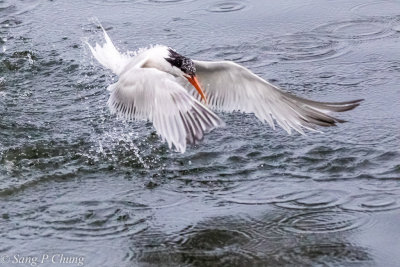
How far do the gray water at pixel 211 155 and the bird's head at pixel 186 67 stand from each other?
56 cm

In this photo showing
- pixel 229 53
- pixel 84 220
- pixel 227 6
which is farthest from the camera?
pixel 227 6

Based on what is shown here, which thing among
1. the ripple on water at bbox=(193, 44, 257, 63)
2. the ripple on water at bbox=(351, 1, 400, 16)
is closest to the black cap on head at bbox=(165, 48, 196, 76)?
the ripple on water at bbox=(193, 44, 257, 63)

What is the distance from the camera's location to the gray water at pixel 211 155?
4.67 m

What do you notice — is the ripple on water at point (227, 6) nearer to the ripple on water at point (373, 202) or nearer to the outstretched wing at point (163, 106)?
the outstretched wing at point (163, 106)

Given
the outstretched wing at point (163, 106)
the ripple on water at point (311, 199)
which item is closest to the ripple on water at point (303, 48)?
the outstretched wing at point (163, 106)

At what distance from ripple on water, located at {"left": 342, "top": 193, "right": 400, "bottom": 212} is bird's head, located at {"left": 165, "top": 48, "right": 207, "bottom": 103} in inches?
52.2

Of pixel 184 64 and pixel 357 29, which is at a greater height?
pixel 184 64

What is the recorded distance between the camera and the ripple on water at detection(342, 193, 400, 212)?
495 cm

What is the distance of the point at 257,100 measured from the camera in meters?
5.77

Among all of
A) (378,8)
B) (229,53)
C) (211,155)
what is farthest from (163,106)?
(378,8)

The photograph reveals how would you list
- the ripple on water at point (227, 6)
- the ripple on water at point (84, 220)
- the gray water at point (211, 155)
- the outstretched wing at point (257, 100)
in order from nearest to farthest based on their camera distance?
the gray water at point (211, 155) < the ripple on water at point (84, 220) < the outstretched wing at point (257, 100) < the ripple on water at point (227, 6)

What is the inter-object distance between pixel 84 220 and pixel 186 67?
4.32 feet

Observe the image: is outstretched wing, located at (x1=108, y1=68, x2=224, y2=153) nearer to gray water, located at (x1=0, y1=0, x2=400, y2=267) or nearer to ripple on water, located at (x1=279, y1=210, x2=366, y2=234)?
gray water, located at (x1=0, y1=0, x2=400, y2=267)

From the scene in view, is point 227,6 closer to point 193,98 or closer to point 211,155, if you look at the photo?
point 211,155
